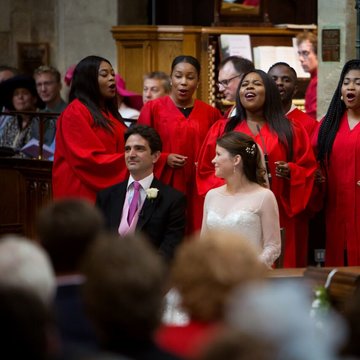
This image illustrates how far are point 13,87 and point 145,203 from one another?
4.01 metres

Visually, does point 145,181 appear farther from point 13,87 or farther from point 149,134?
point 13,87

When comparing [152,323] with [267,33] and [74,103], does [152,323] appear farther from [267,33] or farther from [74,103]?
[267,33]

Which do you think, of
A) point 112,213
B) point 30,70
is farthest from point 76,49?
point 112,213

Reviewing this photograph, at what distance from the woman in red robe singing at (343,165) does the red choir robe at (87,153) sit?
3.79 ft

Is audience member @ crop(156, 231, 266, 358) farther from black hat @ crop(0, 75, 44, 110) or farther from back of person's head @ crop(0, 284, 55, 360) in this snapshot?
black hat @ crop(0, 75, 44, 110)

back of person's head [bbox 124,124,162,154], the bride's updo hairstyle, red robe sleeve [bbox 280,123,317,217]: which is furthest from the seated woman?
the bride's updo hairstyle

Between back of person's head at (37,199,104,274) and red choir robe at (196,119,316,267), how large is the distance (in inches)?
139

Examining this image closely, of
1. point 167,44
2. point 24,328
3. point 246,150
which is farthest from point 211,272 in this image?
point 167,44

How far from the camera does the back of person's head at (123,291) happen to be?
2814mm

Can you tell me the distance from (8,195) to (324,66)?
2489 mm

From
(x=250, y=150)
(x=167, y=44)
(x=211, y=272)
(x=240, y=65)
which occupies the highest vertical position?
(x=167, y=44)

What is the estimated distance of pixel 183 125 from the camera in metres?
7.37

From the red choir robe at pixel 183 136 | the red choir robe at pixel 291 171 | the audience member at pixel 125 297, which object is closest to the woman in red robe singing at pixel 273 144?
the red choir robe at pixel 291 171

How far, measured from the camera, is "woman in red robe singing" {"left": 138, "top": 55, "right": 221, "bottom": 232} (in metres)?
7.32
